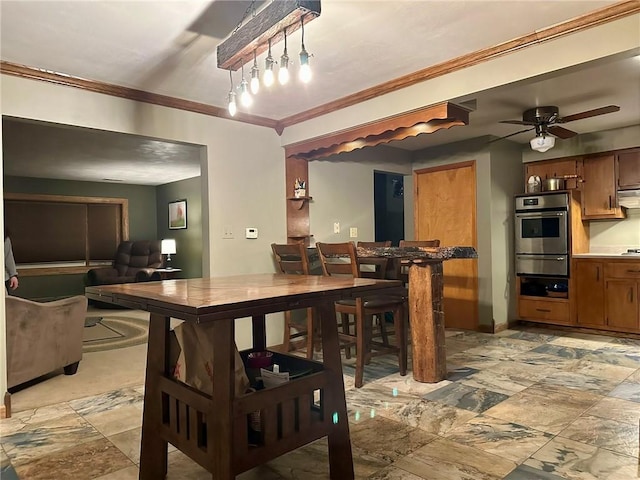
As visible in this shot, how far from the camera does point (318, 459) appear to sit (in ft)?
6.82

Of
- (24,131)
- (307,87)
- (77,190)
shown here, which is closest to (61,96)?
(307,87)

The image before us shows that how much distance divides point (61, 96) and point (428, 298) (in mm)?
2861

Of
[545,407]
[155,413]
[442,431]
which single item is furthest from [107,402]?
[545,407]

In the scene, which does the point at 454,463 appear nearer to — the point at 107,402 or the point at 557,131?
the point at 107,402

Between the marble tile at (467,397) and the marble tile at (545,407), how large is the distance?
59 mm

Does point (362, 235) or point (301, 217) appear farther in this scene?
point (362, 235)

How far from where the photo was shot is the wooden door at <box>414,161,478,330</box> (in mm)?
5031

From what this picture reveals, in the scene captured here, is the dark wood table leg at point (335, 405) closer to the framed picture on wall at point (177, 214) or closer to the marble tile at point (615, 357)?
the marble tile at point (615, 357)

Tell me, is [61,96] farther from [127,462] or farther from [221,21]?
[127,462]

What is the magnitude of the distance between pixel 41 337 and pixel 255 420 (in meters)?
2.40

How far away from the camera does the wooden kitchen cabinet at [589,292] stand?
15.4ft

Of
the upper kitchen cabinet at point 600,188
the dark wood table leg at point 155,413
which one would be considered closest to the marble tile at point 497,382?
the dark wood table leg at point 155,413

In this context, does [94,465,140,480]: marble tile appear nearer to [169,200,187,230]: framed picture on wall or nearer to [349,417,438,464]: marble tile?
[349,417,438,464]: marble tile

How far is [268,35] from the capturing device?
203cm
